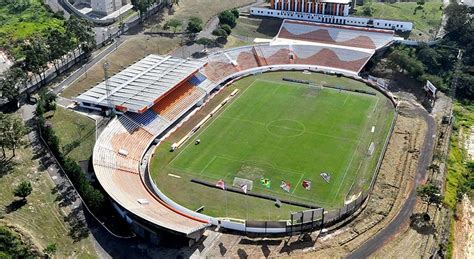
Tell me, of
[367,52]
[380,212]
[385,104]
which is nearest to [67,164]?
[380,212]

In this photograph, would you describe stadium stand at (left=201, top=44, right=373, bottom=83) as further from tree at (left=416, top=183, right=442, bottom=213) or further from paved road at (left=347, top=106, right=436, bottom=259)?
tree at (left=416, top=183, right=442, bottom=213)

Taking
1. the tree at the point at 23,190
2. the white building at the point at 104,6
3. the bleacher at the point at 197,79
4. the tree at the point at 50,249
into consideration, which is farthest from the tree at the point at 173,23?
the tree at the point at 50,249

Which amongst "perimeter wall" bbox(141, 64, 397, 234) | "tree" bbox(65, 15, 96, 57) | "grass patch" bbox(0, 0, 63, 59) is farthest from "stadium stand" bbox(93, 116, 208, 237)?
"grass patch" bbox(0, 0, 63, 59)

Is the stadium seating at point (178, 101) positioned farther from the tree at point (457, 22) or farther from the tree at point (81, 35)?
the tree at point (457, 22)

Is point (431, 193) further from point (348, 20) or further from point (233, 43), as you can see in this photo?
point (233, 43)

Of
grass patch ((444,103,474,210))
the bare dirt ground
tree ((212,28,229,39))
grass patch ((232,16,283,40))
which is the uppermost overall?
tree ((212,28,229,39))

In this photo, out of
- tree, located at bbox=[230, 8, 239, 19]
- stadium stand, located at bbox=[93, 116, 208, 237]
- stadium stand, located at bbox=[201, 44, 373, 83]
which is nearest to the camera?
stadium stand, located at bbox=[93, 116, 208, 237]

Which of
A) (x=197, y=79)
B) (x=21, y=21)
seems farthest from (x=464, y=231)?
(x=21, y=21)
